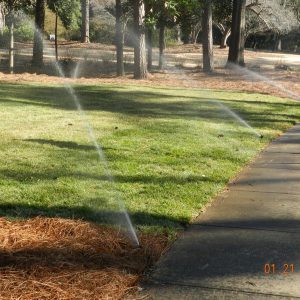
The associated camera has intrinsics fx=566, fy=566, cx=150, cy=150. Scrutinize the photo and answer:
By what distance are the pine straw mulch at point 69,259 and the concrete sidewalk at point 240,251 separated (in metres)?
0.18

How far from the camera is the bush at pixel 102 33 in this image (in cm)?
5359

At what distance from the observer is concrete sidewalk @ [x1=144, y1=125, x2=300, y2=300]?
3.69 metres

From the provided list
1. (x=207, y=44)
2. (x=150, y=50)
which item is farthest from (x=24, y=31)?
(x=207, y=44)

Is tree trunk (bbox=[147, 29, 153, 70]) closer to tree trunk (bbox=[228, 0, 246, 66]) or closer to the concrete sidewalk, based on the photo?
tree trunk (bbox=[228, 0, 246, 66])

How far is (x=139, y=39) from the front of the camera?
25312mm

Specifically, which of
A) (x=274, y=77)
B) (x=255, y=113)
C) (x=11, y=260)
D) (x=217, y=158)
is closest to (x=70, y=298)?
(x=11, y=260)

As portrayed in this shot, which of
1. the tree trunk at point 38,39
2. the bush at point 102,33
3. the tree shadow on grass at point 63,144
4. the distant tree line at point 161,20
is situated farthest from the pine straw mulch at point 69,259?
the bush at point 102,33

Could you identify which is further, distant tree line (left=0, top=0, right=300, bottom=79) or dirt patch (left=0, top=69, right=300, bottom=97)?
distant tree line (left=0, top=0, right=300, bottom=79)

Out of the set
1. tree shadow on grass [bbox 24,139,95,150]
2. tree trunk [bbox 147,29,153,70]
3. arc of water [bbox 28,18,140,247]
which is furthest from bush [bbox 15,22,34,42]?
tree shadow on grass [bbox 24,139,95,150]

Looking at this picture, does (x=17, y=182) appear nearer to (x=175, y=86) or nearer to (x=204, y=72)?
(x=175, y=86)

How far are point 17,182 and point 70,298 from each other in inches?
126

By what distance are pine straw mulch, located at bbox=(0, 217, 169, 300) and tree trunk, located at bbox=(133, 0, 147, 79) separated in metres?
21.1
